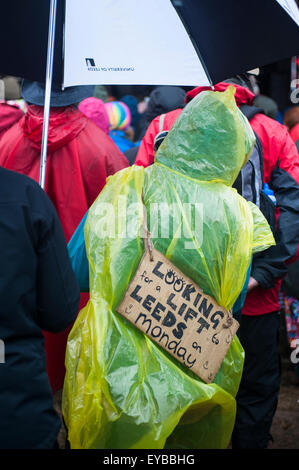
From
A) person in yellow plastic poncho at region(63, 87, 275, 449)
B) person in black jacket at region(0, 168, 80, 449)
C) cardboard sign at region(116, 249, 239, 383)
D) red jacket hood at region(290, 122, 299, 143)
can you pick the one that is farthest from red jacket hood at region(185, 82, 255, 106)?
red jacket hood at region(290, 122, 299, 143)

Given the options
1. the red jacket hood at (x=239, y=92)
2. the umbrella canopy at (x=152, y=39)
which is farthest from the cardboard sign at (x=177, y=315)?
the red jacket hood at (x=239, y=92)

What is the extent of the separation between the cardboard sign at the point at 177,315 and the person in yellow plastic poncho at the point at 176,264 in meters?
0.04

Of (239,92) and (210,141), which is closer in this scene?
(210,141)

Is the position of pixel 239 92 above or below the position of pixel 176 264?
above

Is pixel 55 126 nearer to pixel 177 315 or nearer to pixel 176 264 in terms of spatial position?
pixel 176 264

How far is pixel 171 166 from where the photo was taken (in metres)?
2.31

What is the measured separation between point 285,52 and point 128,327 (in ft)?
4.61

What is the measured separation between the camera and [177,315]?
7.05ft

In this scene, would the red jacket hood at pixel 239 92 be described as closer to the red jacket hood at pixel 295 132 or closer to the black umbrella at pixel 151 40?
the black umbrella at pixel 151 40

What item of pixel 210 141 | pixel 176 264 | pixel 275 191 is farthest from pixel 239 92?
pixel 176 264

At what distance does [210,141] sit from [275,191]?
0.93 metres

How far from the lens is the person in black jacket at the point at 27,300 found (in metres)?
1.79

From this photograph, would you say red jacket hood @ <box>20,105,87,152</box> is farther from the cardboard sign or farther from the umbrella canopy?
the cardboard sign

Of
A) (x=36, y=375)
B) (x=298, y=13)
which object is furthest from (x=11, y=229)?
(x=298, y=13)
